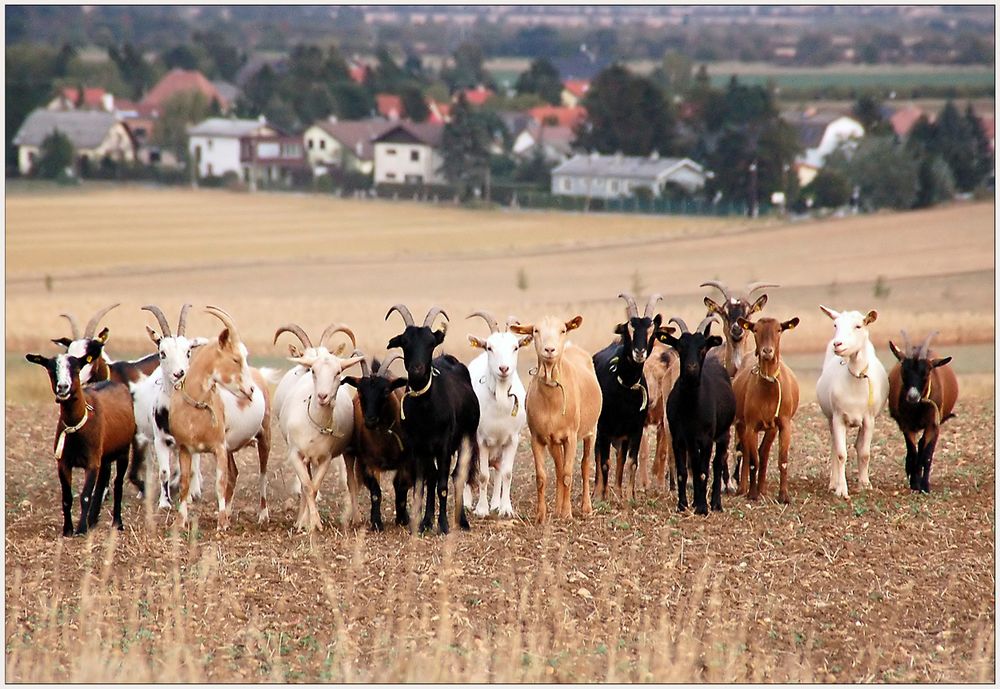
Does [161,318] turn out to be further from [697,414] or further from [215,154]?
[215,154]

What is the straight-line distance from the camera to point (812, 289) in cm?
4334

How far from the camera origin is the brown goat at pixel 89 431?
1352 cm

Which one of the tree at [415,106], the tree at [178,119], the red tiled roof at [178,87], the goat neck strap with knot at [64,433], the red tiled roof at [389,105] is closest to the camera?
the goat neck strap with knot at [64,433]

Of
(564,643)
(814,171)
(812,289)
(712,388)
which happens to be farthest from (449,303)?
(564,643)

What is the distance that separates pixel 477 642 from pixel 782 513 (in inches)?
196

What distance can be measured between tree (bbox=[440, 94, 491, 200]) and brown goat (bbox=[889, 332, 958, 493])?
42983mm

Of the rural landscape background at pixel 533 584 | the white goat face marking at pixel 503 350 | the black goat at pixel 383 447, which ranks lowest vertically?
the rural landscape background at pixel 533 584

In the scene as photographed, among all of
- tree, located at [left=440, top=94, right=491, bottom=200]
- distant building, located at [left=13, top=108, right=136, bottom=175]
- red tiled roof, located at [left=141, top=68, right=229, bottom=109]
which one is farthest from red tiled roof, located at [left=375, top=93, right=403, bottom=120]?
distant building, located at [left=13, top=108, right=136, bottom=175]

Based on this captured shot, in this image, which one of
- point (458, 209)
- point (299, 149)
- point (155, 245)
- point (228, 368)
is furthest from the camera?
point (299, 149)

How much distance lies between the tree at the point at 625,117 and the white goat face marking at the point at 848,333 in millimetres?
44288

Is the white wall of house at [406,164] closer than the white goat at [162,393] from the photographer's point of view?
No

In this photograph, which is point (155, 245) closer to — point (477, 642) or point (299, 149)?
point (299, 149)

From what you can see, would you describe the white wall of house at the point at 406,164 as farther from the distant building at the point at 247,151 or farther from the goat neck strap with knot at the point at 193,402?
the goat neck strap with knot at the point at 193,402

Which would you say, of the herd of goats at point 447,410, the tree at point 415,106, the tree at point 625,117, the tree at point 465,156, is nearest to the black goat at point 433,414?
the herd of goats at point 447,410
